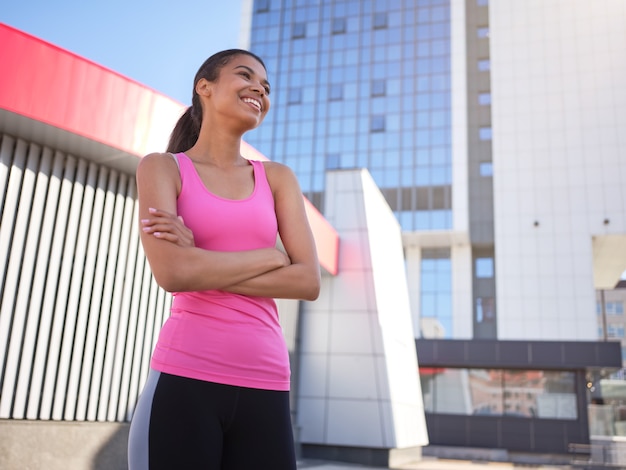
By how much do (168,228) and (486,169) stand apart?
1723 inches

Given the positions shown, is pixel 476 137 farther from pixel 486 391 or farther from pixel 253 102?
pixel 253 102

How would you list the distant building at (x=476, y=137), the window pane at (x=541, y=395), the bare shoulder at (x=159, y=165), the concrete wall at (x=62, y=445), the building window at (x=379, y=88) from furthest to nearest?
the building window at (x=379, y=88), the distant building at (x=476, y=137), the window pane at (x=541, y=395), the concrete wall at (x=62, y=445), the bare shoulder at (x=159, y=165)

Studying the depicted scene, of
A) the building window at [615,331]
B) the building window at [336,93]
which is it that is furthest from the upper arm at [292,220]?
the building window at [615,331]

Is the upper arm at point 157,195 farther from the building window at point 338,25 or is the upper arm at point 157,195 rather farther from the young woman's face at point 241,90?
the building window at point 338,25

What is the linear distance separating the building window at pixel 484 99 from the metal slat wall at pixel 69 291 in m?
39.6

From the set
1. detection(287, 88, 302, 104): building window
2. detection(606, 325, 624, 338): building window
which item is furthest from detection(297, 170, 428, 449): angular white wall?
detection(606, 325, 624, 338): building window

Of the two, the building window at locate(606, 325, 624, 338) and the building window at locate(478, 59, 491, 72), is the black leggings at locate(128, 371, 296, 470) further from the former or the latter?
the building window at locate(606, 325, 624, 338)

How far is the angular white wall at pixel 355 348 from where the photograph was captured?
12664 mm

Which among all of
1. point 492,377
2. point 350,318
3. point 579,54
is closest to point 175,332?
point 350,318

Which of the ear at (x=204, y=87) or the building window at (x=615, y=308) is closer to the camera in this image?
the ear at (x=204, y=87)

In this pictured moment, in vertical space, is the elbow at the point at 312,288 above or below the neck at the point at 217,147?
below

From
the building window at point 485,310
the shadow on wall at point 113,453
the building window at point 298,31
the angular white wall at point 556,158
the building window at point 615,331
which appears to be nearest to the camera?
the shadow on wall at point 113,453

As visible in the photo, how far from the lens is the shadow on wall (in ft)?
25.1

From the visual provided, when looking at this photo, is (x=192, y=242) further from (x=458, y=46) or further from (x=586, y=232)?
(x=458, y=46)
